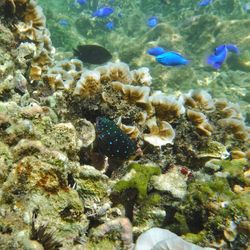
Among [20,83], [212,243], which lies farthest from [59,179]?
[20,83]

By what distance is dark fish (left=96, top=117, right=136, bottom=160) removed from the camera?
10.4 ft

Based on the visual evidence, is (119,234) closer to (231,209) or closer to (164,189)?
(164,189)

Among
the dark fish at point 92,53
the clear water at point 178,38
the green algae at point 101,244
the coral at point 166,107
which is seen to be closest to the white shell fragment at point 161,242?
the green algae at point 101,244

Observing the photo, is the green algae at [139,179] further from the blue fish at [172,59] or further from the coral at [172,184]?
the blue fish at [172,59]

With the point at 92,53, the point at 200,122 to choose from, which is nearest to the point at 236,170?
the point at 200,122

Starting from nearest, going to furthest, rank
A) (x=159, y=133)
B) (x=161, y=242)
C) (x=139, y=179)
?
(x=161, y=242), (x=139, y=179), (x=159, y=133)

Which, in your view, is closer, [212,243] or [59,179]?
[59,179]

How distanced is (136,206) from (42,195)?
3.61 feet

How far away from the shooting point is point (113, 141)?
318 centimetres

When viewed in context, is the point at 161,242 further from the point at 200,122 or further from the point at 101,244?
the point at 200,122

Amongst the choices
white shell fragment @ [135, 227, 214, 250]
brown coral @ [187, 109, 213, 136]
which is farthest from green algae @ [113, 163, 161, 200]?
brown coral @ [187, 109, 213, 136]

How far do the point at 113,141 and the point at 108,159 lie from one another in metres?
0.39

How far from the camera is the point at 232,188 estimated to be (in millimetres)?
3342

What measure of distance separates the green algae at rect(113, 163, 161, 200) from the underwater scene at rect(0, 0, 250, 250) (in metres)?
0.01
